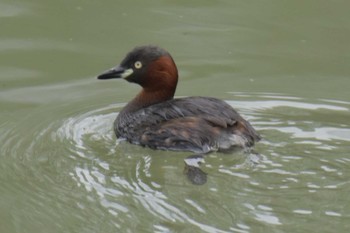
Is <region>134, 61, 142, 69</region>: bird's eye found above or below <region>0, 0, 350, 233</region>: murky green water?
above

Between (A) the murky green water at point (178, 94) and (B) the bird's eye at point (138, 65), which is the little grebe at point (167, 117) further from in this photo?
(A) the murky green water at point (178, 94)

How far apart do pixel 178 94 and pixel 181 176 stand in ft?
6.04

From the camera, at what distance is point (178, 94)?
299 inches

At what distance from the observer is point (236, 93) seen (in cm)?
756

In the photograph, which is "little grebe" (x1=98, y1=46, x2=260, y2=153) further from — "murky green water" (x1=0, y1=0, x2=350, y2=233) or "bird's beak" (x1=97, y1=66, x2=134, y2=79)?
"murky green water" (x1=0, y1=0, x2=350, y2=233)

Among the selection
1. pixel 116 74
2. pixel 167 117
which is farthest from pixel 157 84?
pixel 167 117

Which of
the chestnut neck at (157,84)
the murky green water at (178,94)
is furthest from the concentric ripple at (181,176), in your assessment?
the chestnut neck at (157,84)

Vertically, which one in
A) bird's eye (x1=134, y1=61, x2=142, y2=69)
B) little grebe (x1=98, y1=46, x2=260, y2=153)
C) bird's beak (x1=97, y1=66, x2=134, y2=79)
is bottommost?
little grebe (x1=98, y1=46, x2=260, y2=153)

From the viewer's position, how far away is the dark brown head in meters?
6.81

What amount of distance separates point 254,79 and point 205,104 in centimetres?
145

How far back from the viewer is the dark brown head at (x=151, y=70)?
681cm

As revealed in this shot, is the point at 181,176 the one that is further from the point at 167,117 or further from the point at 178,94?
the point at 178,94

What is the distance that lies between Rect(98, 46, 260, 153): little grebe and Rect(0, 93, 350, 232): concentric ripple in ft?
0.32

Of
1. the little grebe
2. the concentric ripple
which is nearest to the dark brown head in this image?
the little grebe
